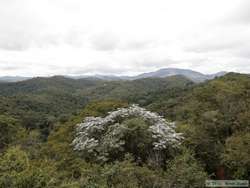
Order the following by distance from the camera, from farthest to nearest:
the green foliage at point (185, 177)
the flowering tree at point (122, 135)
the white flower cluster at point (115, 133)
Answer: the white flower cluster at point (115, 133) → the flowering tree at point (122, 135) → the green foliage at point (185, 177)

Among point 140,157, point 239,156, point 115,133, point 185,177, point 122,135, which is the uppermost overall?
point 115,133

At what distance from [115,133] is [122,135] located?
33 centimetres

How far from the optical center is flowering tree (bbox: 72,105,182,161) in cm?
1209

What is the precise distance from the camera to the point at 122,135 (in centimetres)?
1216

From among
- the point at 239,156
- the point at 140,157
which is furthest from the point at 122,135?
the point at 239,156

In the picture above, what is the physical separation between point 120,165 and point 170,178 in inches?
69.1

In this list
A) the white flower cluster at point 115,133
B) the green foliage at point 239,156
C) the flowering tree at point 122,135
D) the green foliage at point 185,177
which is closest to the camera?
the green foliage at point 185,177

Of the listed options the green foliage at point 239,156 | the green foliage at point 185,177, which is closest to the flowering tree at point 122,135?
the green foliage at point 239,156

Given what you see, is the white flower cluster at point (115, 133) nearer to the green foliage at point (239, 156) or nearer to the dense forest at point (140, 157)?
the dense forest at point (140, 157)

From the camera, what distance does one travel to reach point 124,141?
12.3 meters

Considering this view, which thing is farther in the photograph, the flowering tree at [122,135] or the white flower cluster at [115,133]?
the white flower cluster at [115,133]

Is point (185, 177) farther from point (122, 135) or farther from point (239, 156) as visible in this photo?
point (239, 156)

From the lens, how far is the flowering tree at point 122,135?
12.1 metres

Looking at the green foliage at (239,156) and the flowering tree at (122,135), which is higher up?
the flowering tree at (122,135)
